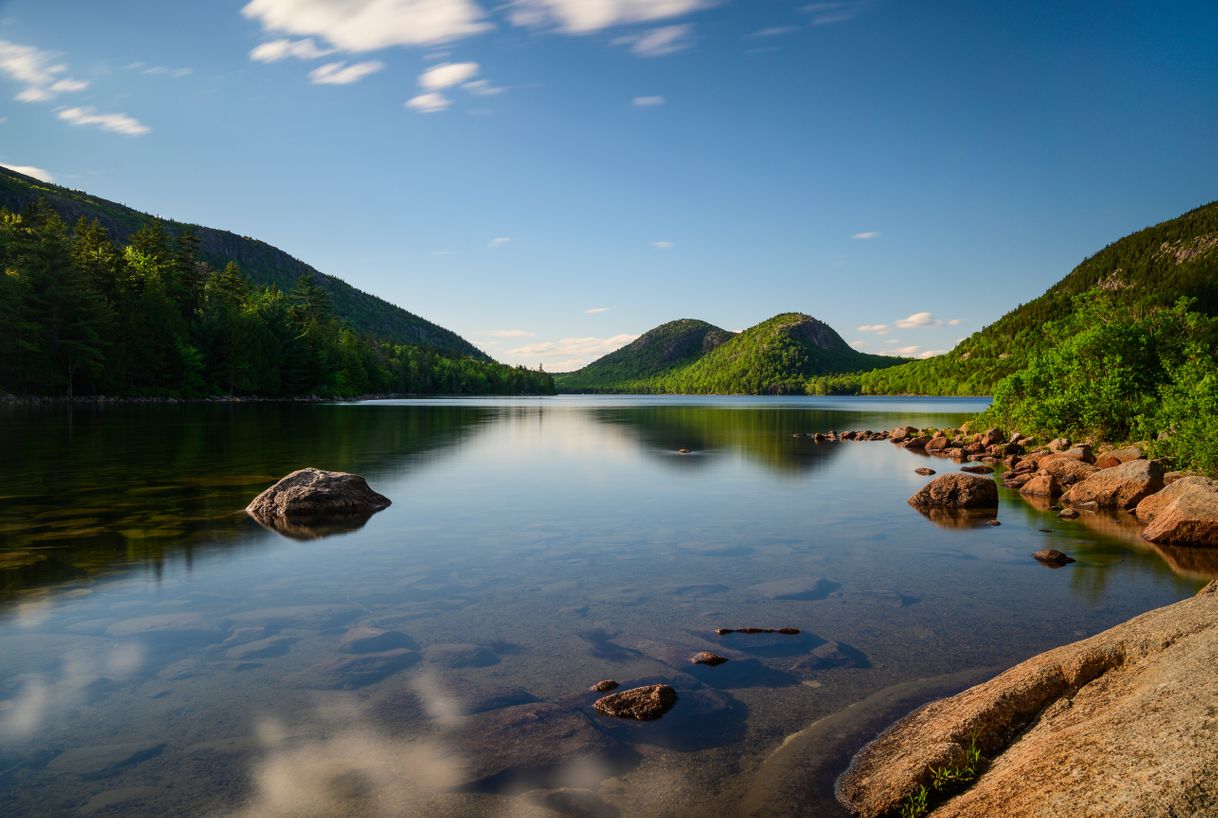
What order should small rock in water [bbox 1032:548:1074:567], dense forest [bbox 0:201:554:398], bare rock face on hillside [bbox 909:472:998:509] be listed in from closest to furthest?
1. small rock in water [bbox 1032:548:1074:567]
2. bare rock face on hillside [bbox 909:472:998:509]
3. dense forest [bbox 0:201:554:398]

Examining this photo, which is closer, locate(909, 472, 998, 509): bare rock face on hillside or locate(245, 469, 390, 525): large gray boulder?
locate(245, 469, 390, 525): large gray boulder

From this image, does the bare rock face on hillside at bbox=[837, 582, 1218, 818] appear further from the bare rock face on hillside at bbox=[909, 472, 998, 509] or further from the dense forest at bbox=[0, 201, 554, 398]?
the dense forest at bbox=[0, 201, 554, 398]

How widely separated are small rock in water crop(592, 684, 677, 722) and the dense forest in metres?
99.6

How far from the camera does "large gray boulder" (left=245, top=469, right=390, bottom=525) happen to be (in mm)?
20328

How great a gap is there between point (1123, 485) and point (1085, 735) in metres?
21.7

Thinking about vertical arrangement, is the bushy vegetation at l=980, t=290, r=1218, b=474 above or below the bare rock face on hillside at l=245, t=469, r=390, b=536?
above

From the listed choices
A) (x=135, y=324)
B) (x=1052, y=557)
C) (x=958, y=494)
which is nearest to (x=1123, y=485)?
(x=958, y=494)

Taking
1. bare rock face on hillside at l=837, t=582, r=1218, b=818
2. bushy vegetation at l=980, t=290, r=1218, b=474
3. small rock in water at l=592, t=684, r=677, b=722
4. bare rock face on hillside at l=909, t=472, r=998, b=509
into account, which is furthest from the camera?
bushy vegetation at l=980, t=290, r=1218, b=474

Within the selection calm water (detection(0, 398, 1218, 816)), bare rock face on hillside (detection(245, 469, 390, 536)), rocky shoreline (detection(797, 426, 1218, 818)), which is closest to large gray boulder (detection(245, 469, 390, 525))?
bare rock face on hillside (detection(245, 469, 390, 536))

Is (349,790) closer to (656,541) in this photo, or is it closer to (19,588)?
(19,588)

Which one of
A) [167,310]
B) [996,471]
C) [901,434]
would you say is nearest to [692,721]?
[996,471]

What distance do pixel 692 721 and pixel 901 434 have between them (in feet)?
183

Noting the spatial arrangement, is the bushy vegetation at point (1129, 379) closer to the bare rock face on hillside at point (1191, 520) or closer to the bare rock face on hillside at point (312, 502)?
the bare rock face on hillside at point (1191, 520)

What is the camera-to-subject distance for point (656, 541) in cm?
1889
